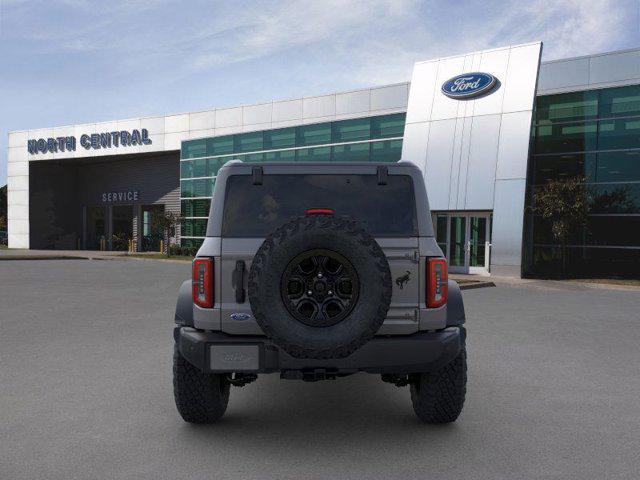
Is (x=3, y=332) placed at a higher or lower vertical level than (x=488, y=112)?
lower

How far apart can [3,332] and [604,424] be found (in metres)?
8.08

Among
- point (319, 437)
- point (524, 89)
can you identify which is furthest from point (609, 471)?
point (524, 89)

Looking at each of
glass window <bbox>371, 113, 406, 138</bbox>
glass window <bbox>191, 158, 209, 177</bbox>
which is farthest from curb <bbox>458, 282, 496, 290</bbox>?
glass window <bbox>191, 158, 209, 177</bbox>

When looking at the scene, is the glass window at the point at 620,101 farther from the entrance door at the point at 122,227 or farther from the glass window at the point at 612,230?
the entrance door at the point at 122,227

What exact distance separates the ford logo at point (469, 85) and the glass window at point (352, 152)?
20.4ft

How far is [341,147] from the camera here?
30.2 m

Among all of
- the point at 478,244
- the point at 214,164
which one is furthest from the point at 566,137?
the point at 214,164

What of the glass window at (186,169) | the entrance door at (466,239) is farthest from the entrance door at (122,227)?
the entrance door at (466,239)

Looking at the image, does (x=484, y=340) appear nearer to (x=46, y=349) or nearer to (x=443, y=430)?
(x=443, y=430)

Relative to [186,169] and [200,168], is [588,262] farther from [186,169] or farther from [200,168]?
[186,169]

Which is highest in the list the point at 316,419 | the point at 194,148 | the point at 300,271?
the point at 194,148

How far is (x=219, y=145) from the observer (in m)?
A: 36.2

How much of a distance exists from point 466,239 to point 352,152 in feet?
27.0

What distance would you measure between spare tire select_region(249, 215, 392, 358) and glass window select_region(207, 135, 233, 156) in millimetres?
32500
